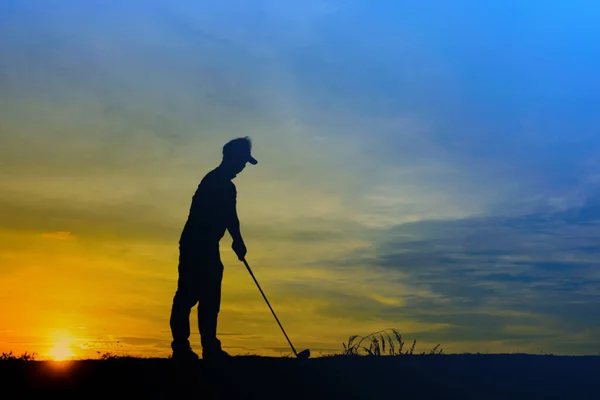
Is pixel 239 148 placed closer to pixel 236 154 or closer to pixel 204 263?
pixel 236 154

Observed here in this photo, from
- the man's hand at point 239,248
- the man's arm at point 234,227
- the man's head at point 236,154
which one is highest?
the man's head at point 236,154

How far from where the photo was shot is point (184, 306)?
493 inches

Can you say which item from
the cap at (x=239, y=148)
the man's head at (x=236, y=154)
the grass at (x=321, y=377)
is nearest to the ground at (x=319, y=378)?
the grass at (x=321, y=377)

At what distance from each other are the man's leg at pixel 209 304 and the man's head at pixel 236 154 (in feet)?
4.60

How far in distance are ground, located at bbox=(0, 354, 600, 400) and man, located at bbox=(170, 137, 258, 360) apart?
1.43ft

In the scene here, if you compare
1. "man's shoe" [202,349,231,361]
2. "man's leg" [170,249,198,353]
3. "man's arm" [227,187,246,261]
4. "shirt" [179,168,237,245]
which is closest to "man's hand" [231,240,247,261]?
"man's arm" [227,187,246,261]

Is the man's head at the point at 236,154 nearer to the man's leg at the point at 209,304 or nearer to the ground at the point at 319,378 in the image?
the man's leg at the point at 209,304

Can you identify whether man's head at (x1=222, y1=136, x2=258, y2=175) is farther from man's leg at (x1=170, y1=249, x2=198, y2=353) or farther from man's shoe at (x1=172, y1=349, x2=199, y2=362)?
man's shoe at (x1=172, y1=349, x2=199, y2=362)

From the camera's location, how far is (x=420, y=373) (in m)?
13.0

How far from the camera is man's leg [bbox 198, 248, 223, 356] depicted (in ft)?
41.0

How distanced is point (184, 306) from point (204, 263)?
0.72m

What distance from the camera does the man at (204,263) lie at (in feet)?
41.0

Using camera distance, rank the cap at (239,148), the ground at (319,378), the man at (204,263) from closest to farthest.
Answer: the ground at (319,378) < the man at (204,263) < the cap at (239,148)

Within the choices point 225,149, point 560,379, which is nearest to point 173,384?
point 225,149
